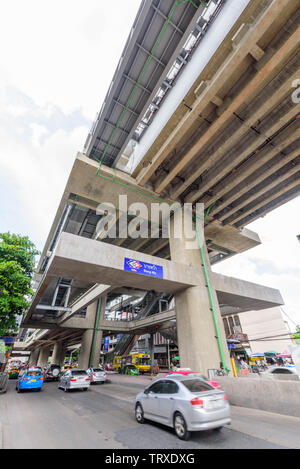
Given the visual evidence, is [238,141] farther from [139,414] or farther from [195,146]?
[139,414]

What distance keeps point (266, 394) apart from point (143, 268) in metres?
7.29

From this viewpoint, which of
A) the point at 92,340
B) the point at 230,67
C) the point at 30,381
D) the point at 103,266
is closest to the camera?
the point at 230,67

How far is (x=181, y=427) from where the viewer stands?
5.26 meters

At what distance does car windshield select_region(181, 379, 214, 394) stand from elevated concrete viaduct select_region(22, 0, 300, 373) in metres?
6.05

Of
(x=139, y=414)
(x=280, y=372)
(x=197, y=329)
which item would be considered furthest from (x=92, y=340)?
(x=139, y=414)

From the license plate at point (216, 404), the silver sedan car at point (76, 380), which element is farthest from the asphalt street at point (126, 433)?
the silver sedan car at point (76, 380)

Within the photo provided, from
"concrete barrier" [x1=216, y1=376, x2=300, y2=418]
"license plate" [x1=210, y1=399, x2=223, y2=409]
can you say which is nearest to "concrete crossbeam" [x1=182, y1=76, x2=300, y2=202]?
"concrete barrier" [x1=216, y1=376, x2=300, y2=418]

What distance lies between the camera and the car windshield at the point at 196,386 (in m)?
5.57

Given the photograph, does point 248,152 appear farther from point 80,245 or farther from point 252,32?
point 80,245

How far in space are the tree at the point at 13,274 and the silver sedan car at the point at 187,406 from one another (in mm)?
10974

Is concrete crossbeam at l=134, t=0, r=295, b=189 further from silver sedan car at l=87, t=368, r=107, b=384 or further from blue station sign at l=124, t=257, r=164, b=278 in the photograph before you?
silver sedan car at l=87, t=368, r=107, b=384
